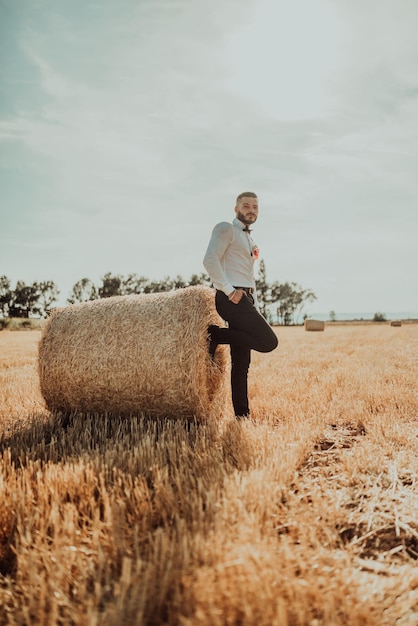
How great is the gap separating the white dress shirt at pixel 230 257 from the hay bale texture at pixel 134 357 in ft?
1.38

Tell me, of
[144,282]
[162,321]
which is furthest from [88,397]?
[144,282]

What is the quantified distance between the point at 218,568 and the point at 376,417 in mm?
3118

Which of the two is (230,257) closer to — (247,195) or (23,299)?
(247,195)

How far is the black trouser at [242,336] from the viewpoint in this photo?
14.6ft

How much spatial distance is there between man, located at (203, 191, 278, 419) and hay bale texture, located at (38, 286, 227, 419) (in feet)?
0.92

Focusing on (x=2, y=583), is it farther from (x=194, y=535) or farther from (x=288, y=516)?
(x=288, y=516)

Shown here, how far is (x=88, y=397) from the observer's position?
4.71 metres

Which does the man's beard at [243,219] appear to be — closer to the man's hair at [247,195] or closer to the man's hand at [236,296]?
the man's hair at [247,195]

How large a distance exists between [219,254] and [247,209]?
611mm

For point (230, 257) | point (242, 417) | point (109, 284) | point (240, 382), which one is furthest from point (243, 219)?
point (109, 284)

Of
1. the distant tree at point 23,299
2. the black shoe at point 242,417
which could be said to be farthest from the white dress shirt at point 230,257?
the distant tree at point 23,299

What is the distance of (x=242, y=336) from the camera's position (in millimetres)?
4574

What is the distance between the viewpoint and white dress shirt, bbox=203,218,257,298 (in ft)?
14.3

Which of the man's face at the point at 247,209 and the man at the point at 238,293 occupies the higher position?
the man's face at the point at 247,209
